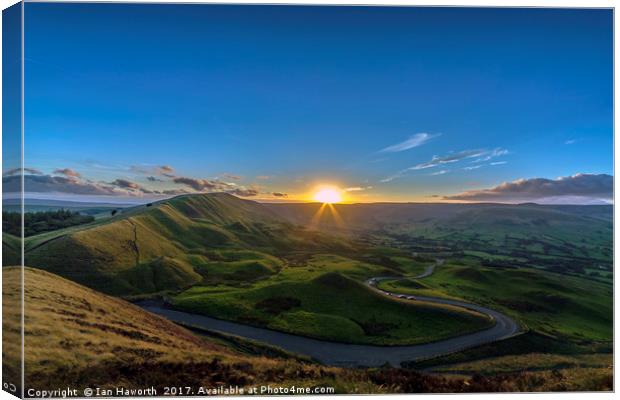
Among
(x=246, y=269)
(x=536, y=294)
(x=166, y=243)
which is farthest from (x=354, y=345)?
(x=166, y=243)

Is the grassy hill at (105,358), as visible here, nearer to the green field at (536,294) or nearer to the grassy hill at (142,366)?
the grassy hill at (142,366)

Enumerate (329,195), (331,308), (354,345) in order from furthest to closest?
(331,308), (329,195), (354,345)

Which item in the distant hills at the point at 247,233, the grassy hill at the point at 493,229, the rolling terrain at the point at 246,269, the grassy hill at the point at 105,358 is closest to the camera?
the grassy hill at the point at 105,358

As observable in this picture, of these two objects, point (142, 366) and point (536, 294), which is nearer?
point (142, 366)

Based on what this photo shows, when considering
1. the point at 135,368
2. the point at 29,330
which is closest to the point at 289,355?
the point at 135,368

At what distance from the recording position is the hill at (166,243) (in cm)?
1306

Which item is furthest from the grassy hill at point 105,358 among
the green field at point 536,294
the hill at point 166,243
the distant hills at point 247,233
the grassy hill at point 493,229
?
the green field at point 536,294

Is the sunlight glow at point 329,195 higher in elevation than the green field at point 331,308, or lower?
higher

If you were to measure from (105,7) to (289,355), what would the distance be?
558 inches

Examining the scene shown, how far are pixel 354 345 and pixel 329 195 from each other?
6.49 metres

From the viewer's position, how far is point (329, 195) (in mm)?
12062

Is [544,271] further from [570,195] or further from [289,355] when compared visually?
[289,355]

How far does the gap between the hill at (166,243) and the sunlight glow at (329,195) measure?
2678mm

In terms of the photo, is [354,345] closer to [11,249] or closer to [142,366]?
[142,366]
